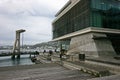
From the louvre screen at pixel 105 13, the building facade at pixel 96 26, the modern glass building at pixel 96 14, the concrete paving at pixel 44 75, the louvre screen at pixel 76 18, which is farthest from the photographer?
the louvre screen at pixel 76 18

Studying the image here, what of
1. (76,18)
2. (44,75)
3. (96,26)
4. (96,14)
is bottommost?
(44,75)

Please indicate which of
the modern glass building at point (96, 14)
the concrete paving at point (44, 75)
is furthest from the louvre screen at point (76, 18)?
the concrete paving at point (44, 75)

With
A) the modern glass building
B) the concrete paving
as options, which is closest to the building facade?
the modern glass building

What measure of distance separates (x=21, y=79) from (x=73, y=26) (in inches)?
1458

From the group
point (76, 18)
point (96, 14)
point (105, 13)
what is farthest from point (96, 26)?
point (76, 18)

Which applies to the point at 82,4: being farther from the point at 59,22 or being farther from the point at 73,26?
the point at 59,22

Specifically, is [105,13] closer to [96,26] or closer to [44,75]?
[96,26]

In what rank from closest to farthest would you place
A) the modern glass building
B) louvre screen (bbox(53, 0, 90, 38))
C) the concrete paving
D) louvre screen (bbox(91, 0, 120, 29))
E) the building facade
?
the concrete paving, the building facade, the modern glass building, louvre screen (bbox(91, 0, 120, 29)), louvre screen (bbox(53, 0, 90, 38))

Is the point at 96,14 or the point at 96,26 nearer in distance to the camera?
the point at 96,26

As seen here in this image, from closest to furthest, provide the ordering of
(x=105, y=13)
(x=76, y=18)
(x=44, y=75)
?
(x=44, y=75), (x=105, y=13), (x=76, y=18)

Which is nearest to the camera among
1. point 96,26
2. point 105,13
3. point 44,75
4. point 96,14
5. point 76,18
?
point 44,75

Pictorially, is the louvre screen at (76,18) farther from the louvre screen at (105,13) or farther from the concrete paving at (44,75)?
the concrete paving at (44,75)

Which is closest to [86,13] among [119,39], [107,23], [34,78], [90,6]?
[90,6]

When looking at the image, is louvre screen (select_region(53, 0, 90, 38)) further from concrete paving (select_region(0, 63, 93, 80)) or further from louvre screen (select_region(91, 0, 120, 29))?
concrete paving (select_region(0, 63, 93, 80))
